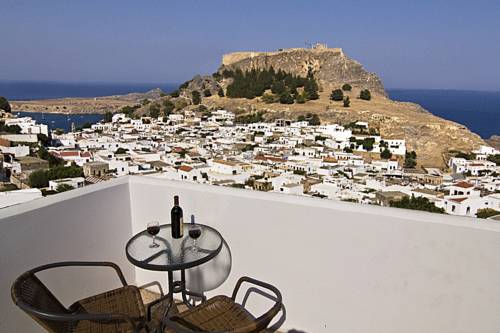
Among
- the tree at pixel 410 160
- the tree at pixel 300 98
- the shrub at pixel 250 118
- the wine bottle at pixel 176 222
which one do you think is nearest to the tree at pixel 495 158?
the tree at pixel 410 160

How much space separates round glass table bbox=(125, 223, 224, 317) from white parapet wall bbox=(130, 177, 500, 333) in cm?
24

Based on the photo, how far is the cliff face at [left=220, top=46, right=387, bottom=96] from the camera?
5372cm

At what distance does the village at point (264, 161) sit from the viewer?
50.7 feet

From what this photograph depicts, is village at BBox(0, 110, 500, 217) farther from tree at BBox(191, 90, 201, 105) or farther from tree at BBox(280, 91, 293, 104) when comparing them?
tree at BBox(191, 90, 201, 105)

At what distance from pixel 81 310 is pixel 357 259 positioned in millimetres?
1092

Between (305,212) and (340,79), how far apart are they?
5410cm

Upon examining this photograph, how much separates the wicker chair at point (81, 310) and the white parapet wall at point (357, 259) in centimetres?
55

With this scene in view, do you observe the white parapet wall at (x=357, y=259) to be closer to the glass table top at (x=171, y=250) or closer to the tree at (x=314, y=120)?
the glass table top at (x=171, y=250)

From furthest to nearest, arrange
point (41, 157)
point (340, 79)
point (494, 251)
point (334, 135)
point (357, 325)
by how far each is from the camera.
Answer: point (340, 79) → point (334, 135) → point (41, 157) → point (357, 325) → point (494, 251)

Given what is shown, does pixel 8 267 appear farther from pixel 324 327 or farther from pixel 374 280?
pixel 374 280

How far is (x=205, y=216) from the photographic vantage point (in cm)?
195

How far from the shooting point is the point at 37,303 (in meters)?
1.20

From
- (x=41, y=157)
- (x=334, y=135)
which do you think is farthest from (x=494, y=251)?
(x=334, y=135)

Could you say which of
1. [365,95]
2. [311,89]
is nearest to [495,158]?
→ [365,95]
